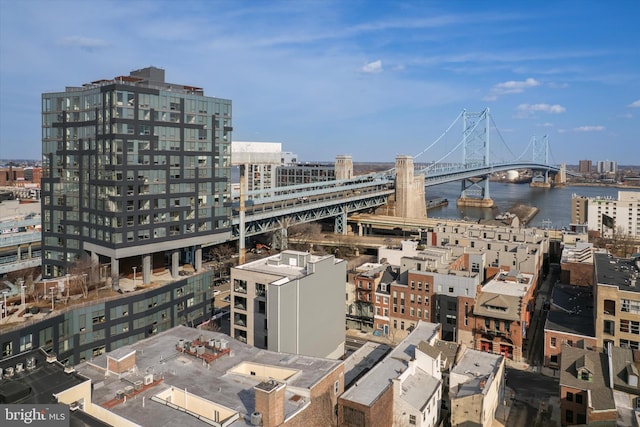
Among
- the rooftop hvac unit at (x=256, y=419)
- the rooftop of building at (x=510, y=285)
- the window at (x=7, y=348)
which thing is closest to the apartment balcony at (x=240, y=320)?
the window at (x=7, y=348)

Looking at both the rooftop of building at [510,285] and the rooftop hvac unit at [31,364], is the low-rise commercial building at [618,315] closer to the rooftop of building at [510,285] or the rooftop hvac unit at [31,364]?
the rooftop of building at [510,285]

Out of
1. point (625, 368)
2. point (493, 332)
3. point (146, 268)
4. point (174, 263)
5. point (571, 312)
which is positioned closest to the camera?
point (625, 368)

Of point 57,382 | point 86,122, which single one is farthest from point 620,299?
point 86,122

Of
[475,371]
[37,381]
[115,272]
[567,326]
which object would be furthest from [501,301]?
[115,272]

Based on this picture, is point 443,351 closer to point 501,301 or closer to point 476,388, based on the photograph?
point 476,388

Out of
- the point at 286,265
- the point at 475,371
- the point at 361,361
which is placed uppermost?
the point at 286,265

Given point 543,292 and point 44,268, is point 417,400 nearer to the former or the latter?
point 543,292
